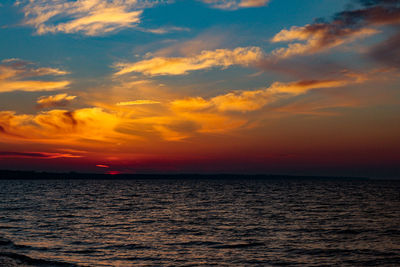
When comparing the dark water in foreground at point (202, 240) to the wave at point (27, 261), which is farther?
the dark water in foreground at point (202, 240)

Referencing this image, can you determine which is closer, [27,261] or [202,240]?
[27,261]

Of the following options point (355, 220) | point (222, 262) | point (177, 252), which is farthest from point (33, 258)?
point (355, 220)

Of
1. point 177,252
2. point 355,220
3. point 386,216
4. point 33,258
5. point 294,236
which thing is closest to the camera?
point 33,258

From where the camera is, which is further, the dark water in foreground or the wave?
the dark water in foreground

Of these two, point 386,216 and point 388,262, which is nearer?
point 388,262

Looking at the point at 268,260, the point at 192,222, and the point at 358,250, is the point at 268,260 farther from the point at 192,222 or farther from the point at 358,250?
the point at 192,222

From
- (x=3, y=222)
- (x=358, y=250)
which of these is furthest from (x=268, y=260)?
(x=3, y=222)

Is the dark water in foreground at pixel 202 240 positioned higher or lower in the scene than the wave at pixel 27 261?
lower

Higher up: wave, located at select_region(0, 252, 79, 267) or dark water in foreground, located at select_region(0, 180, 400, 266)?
wave, located at select_region(0, 252, 79, 267)

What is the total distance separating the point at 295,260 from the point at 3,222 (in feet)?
111

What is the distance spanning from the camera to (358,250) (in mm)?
29172

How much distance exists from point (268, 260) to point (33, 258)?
15.8 m

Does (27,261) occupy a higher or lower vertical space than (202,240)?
higher

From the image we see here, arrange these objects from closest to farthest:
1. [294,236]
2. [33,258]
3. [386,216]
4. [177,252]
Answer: [33,258] → [177,252] → [294,236] → [386,216]
